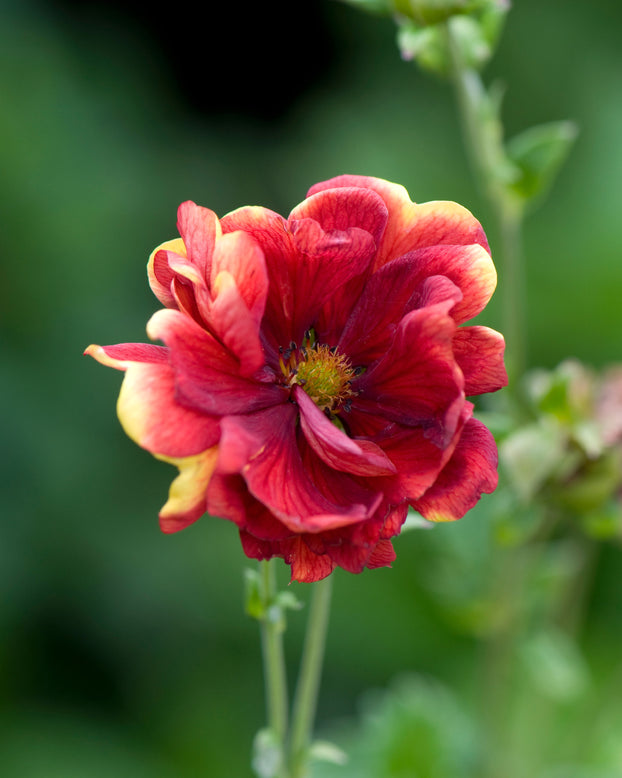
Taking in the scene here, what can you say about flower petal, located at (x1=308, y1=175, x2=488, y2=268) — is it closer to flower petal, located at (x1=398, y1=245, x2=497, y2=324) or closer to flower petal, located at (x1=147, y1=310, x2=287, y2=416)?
flower petal, located at (x1=398, y1=245, x2=497, y2=324)

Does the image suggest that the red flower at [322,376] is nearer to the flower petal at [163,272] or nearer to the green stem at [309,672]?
the flower petal at [163,272]

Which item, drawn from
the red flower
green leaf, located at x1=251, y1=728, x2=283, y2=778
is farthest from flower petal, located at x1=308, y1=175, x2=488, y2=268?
green leaf, located at x1=251, y1=728, x2=283, y2=778

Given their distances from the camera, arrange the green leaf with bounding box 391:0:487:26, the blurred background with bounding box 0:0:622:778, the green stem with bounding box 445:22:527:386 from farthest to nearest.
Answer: the blurred background with bounding box 0:0:622:778
the green stem with bounding box 445:22:527:386
the green leaf with bounding box 391:0:487:26

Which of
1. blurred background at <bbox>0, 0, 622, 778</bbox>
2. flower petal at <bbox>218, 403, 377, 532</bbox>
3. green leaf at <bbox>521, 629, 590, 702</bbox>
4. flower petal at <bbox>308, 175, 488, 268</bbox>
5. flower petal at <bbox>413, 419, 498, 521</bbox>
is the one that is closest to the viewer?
flower petal at <bbox>218, 403, 377, 532</bbox>

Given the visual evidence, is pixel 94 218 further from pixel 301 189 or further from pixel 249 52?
pixel 249 52

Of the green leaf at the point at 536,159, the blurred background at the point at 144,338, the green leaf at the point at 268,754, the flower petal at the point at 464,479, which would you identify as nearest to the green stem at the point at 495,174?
the green leaf at the point at 536,159

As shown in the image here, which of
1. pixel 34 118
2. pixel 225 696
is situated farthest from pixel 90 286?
pixel 225 696

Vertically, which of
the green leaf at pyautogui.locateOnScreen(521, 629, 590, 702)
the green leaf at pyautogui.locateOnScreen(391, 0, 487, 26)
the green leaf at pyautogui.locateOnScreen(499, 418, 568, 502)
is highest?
the green leaf at pyautogui.locateOnScreen(391, 0, 487, 26)
